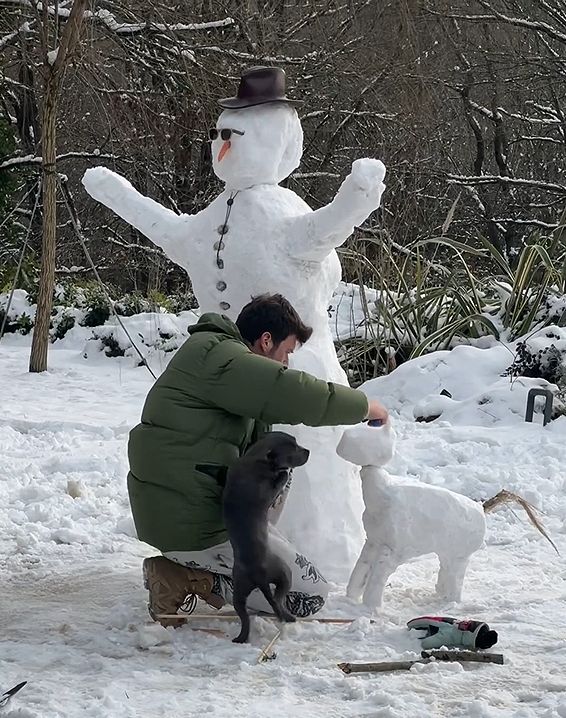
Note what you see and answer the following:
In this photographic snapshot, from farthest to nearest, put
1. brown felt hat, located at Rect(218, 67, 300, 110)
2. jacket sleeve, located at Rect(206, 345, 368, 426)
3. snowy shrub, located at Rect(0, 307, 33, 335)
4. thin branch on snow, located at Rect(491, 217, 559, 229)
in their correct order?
thin branch on snow, located at Rect(491, 217, 559, 229) → snowy shrub, located at Rect(0, 307, 33, 335) → brown felt hat, located at Rect(218, 67, 300, 110) → jacket sleeve, located at Rect(206, 345, 368, 426)

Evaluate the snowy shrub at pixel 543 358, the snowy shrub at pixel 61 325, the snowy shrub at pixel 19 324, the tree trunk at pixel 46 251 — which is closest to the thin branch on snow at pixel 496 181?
the snowy shrub at pixel 61 325

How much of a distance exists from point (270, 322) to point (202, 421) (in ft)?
1.26

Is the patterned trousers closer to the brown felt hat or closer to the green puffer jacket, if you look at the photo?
the green puffer jacket

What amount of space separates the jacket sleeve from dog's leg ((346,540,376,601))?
0.57 meters

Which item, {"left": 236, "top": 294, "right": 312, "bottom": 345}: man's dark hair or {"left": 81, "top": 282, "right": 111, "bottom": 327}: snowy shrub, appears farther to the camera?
{"left": 81, "top": 282, "right": 111, "bottom": 327}: snowy shrub

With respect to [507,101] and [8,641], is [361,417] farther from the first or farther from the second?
[507,101]

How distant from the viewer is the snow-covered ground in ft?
8.97

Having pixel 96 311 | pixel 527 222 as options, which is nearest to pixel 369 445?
pixel 96 311

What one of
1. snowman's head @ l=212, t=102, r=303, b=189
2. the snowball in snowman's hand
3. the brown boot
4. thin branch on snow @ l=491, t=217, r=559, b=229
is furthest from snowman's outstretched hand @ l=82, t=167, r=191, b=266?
thin branch on snow @ l=491, t=217, r=559, b=229

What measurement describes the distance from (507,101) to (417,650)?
1298 centimetres

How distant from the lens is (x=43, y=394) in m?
7.90

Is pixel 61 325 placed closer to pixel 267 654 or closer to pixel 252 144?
pixel 252 144

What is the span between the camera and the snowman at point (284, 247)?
3828mm

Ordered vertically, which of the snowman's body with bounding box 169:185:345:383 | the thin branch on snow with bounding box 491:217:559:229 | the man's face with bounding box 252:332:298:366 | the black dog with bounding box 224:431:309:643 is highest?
the thin branch on snow with bounding box 491:217:559:229
